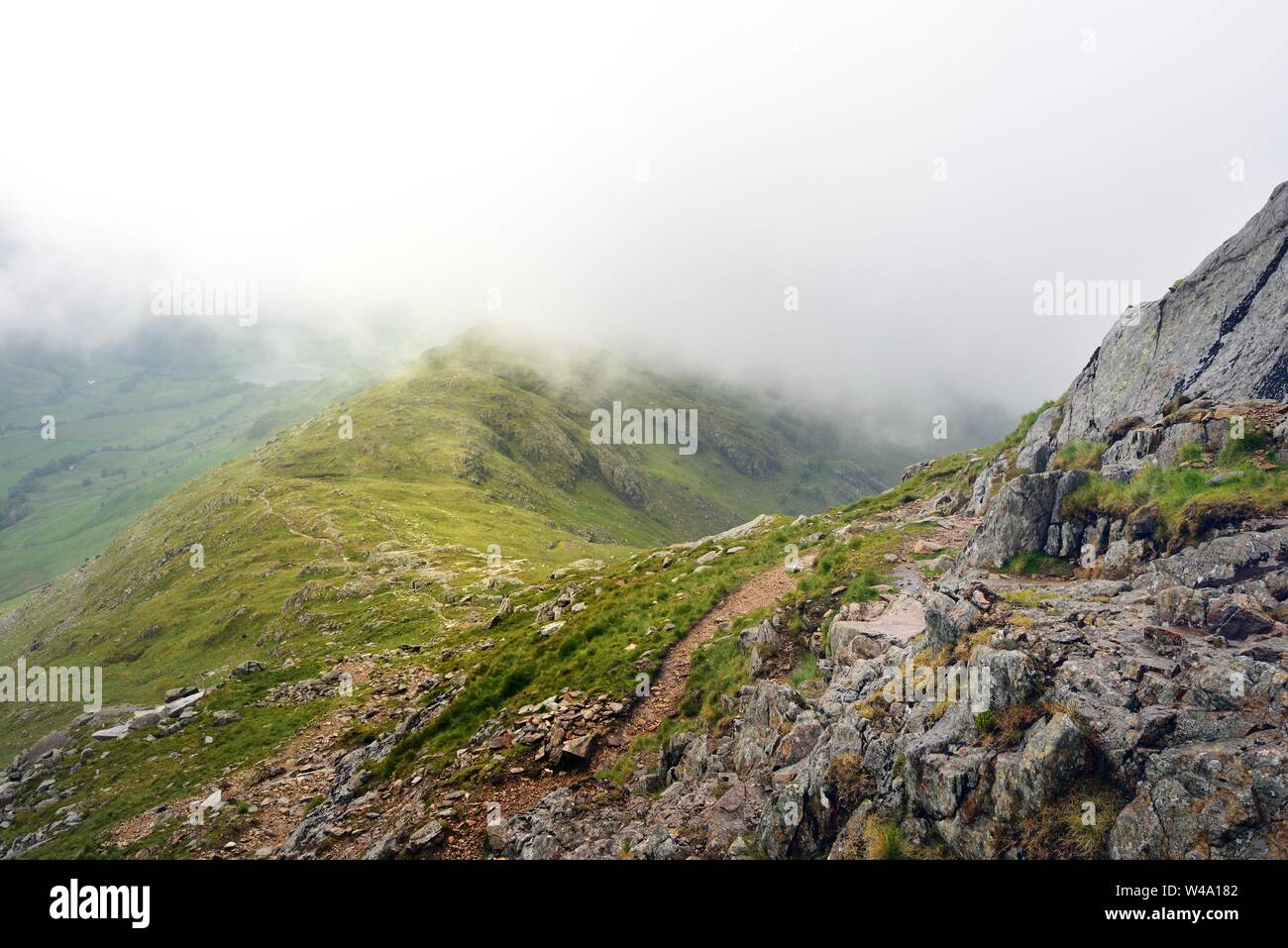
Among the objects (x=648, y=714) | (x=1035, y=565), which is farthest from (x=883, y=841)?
(x=1035, y=565)

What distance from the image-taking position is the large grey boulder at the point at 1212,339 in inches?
743

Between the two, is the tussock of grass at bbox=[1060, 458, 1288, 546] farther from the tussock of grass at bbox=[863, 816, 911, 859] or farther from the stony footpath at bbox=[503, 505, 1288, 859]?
the tussock of grass at bbox=[863, 816, 911, 859]

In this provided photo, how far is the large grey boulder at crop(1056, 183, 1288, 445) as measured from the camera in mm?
18875

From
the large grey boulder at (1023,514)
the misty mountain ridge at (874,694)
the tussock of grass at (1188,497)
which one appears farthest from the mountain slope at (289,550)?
the tussock of grass at (1188,497)

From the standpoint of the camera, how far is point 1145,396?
73.0 feet

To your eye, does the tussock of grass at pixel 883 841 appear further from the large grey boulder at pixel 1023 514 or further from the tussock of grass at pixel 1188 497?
the large grey boulder at pixel 1023 514

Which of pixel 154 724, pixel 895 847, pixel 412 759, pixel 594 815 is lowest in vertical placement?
pixel 154 724

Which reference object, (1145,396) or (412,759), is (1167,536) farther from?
(412,759)

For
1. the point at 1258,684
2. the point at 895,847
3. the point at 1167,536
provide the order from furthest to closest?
1. the point at 1167,536
2. the point at 895,847
3. the point at 1258,684

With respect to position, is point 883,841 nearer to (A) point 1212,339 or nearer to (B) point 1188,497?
(B) point 1188,497

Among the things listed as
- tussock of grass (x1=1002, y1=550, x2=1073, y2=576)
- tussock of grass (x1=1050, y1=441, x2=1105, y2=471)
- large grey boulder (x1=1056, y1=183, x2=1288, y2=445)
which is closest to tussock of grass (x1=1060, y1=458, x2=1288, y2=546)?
tussock of grass (x1=1002, y1=550, x2=1073, y2=576)

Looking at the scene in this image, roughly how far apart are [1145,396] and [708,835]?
24.2 meters

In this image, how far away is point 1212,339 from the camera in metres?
21.2
